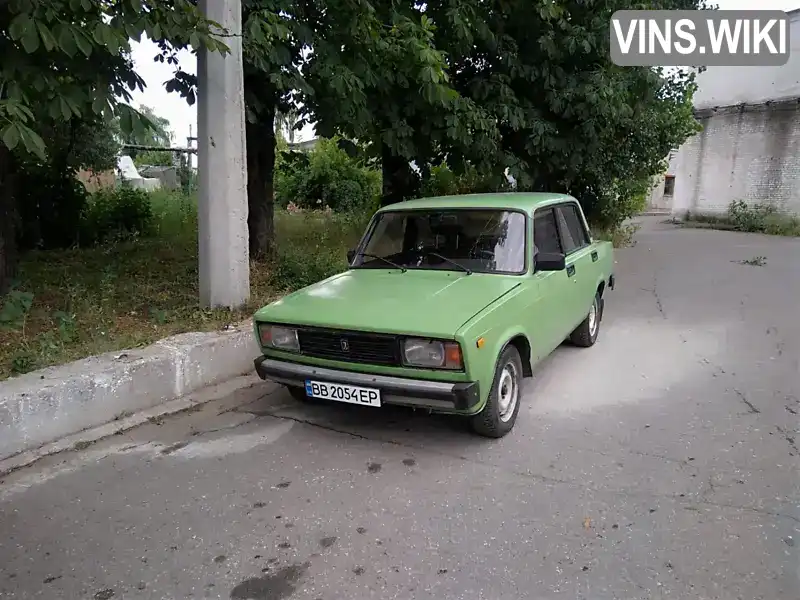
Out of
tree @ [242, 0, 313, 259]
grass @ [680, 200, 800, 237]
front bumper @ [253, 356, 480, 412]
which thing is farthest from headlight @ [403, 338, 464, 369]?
grass @ [680, 200, 800, 237]

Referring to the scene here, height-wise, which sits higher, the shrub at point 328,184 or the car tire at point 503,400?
the shrub at point 328,184

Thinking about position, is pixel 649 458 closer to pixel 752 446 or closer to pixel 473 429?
pixel 752 446

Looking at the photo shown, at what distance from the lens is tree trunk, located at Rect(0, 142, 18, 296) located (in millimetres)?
6160

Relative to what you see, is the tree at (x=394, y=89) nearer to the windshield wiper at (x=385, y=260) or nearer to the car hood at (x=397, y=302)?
the windshield wiper at (x=385, y=260)

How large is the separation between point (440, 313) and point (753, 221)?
67.6 feet

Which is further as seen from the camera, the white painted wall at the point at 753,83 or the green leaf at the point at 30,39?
the white painted wall at the point at 753,83

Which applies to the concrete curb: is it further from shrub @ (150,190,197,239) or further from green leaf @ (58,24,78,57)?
A: shrub @ (150,190,197,239)

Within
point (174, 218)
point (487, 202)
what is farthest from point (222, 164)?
point (174, 218)

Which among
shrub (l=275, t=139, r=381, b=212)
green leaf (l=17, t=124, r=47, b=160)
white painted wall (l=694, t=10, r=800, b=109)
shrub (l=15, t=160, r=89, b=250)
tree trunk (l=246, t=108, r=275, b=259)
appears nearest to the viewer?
green leaf (l=17, t=124, r=47, b=160)

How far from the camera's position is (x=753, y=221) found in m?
20.7

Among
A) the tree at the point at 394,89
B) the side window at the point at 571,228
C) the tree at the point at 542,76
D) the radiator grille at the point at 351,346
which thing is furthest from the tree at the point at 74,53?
the tree at the point at 542,76

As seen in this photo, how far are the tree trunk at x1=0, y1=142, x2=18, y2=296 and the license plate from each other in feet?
12.9

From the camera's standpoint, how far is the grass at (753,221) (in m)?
19.6

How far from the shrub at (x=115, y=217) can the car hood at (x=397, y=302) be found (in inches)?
305
